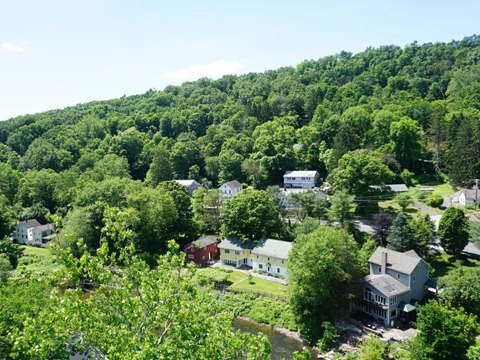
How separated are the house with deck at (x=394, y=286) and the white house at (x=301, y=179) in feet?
93.1

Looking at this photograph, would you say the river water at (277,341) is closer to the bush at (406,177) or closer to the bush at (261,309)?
the bush at (261,309)

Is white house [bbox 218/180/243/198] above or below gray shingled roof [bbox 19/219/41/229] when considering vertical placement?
above

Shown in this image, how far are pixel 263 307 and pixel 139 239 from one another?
59.4ft

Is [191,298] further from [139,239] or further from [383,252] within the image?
[139,239]

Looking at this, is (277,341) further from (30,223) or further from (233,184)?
(30,223)

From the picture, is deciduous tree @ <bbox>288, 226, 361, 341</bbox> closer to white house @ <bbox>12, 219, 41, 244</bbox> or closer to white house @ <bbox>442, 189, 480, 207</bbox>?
white house @ <bbox>442, 189, 480, 207</bbox>

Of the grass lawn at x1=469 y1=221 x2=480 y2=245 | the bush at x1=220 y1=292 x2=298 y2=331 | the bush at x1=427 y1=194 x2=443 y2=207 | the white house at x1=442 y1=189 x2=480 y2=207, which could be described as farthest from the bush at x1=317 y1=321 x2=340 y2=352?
the white house at x1=442 y1=189 x2=480 y2=207

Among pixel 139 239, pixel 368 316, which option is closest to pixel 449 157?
pixel 368 316

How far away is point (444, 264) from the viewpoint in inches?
1330

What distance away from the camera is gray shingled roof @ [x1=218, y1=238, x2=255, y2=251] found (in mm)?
39750

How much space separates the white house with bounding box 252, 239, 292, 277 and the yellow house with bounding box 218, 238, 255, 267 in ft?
4.01

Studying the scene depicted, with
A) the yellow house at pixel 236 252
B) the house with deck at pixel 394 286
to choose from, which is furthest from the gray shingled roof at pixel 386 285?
the yellow house at pixel 236 252

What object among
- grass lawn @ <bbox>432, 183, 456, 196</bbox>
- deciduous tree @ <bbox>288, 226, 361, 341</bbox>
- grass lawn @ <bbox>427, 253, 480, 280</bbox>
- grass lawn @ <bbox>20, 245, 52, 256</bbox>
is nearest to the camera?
deciduous tree @ <bbox>288, 226, 361, 341</bbox>

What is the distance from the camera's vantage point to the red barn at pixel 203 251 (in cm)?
4138
